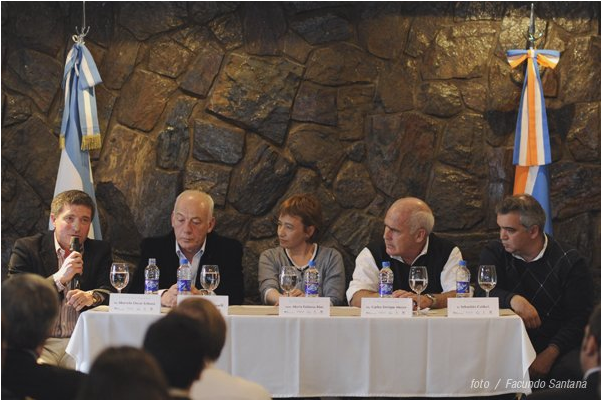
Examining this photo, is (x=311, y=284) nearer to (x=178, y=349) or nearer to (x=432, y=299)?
(x=432, y=299)

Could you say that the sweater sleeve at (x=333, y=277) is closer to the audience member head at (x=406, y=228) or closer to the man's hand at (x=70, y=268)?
the audience member head at (x=406, y=228)

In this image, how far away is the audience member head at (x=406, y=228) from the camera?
14.9 ft

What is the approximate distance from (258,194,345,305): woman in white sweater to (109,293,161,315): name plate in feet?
3.01

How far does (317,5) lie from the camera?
5.54 metres

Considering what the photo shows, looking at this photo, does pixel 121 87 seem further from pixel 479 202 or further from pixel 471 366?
pixel 471 366

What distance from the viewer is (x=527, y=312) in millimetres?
4117

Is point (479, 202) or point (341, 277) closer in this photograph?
point (341, 277)

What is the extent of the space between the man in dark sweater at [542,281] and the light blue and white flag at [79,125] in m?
2.31

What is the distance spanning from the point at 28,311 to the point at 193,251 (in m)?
2.22

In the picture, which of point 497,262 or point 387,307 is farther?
point 497,262

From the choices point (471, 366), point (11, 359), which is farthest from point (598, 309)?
point (11, 359)

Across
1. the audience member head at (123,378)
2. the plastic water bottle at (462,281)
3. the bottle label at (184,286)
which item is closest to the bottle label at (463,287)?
the plastic water bottle at (462,281)

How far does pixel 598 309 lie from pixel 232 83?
3257mm

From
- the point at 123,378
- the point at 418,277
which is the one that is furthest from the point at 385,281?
the point at 123,378
